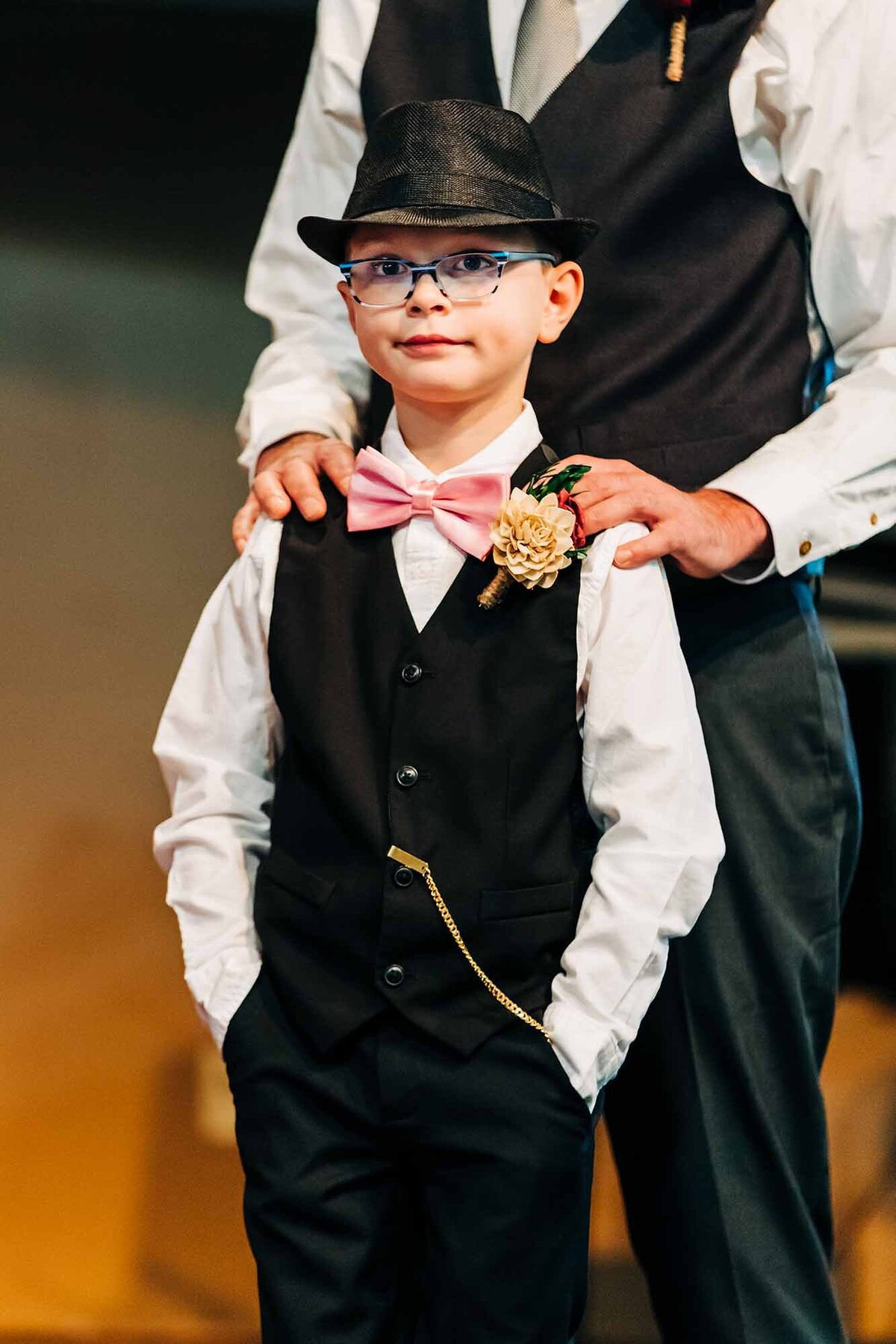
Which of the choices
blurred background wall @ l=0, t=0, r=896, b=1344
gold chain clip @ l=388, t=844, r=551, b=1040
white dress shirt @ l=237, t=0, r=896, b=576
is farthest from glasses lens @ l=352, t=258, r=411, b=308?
blurred background wall @ l=0, t=0, r=896, b=1344

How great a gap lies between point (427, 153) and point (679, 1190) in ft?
3.34

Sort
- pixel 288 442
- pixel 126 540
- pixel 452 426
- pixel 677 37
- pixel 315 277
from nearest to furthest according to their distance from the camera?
pixel 452 426 → pixel 677 37 → pixel 288 442 → pixel 315 277 → pixel 126 540

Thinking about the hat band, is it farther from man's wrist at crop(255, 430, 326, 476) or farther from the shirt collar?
man's wrist at crop(255, 430, 326, 476)

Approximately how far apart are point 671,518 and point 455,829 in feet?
1.09

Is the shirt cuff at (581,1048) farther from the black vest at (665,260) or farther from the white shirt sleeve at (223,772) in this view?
the black vest at (665,260)

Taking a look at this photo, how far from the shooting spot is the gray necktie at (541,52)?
4.79 ft

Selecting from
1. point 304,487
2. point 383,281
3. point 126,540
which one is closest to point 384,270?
point 383,281

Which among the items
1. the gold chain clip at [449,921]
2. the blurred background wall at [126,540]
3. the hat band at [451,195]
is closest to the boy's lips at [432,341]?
the hat band at [451,195]

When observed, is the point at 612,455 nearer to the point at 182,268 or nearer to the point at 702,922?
the point at 702,922

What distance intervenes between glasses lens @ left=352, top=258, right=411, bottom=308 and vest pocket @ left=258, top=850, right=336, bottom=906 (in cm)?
49

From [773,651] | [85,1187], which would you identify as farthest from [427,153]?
[85,1187]

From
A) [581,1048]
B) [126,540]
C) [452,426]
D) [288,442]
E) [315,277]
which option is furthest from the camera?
[126,540]

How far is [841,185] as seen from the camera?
1.43 m

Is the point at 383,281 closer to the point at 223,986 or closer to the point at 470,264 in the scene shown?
the point at 470,264
